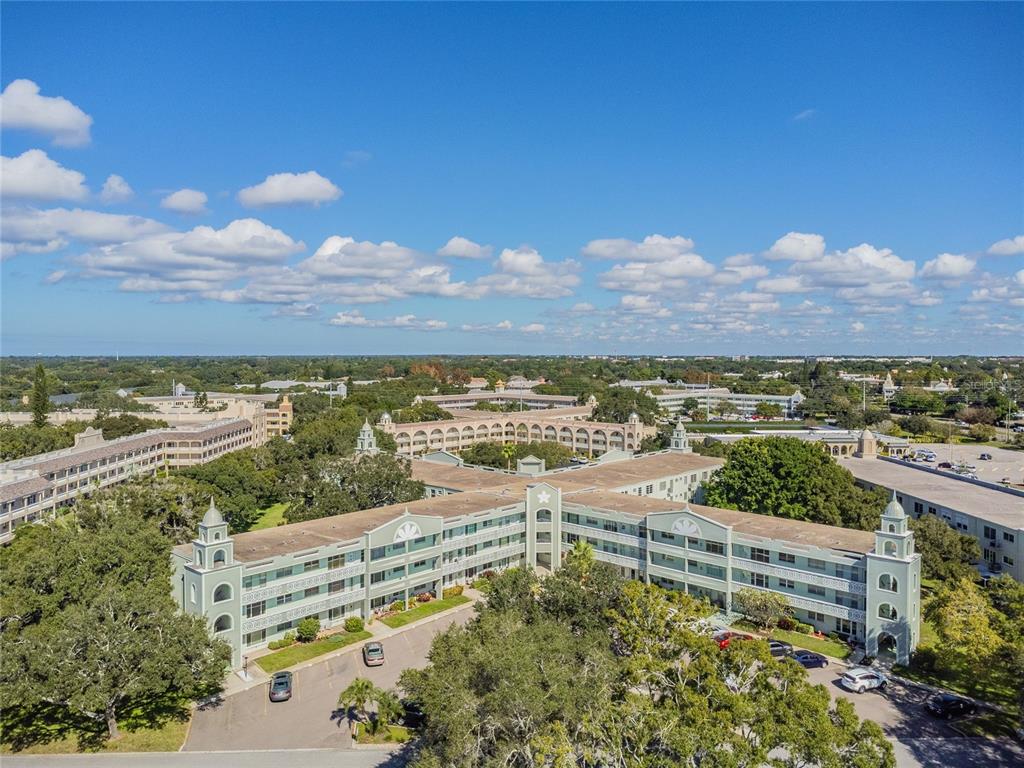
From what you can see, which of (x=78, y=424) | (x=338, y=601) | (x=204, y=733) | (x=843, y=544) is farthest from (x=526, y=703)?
(x=78, y=424)

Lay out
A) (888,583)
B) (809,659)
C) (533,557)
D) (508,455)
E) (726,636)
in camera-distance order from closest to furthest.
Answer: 1. (809,659)
2. (888,583)
3. (726,636)
4. (533,557)
5. (508,455)

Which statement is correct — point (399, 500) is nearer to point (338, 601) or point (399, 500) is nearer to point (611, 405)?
point (338, 601)

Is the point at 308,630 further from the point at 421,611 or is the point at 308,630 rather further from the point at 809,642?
the point at 809,642

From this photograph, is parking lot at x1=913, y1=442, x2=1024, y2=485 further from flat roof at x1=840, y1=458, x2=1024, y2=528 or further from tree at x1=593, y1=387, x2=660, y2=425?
tree at x1=593, y1=387, x2=660, y2=425

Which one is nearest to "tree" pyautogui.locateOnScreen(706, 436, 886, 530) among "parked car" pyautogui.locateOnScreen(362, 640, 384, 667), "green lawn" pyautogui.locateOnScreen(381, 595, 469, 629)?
"green lawn" pyautogui.locateOnScreen(381, 595, 469, 629)

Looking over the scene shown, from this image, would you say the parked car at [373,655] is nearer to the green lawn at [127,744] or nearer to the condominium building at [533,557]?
the condominium building at [533,557]

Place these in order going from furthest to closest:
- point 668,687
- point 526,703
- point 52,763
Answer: point 52,763, point 668,687, point 526,703

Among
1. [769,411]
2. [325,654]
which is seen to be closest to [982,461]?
[769,411]
